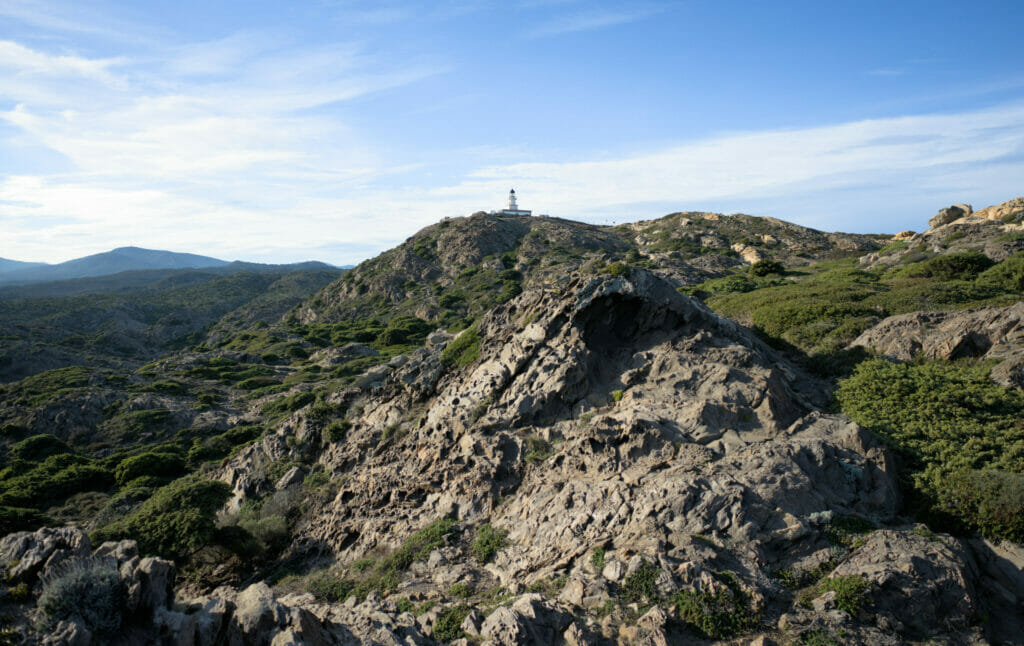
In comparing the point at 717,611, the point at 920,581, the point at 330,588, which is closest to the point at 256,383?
the point at 330,588

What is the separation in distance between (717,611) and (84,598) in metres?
10.4

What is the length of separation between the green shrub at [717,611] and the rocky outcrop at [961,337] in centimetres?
1135

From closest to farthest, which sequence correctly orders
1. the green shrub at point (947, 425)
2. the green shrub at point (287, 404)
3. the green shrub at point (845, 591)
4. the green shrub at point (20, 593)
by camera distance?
the green shrub at point (20, 593), the green shrub at point (845, 591), the green shrub at point (947, 425), the green shrub at point (287, 404)

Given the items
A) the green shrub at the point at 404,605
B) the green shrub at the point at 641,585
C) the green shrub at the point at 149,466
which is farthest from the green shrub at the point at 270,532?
the green shrub at the point at 149,466

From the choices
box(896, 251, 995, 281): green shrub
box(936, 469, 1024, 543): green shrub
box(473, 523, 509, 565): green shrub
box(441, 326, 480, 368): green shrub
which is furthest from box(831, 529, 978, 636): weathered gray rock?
box(896, 251, 995, 281): green shrub

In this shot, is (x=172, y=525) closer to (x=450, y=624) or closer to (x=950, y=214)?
(x=450, y=624)

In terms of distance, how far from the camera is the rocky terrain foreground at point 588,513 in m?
9.41

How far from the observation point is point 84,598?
825cm

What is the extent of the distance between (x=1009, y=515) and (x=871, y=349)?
801cm

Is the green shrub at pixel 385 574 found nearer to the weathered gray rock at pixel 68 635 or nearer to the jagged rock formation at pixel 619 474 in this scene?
the jagged rock formation at pixel 619 474

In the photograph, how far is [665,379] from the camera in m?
15.9

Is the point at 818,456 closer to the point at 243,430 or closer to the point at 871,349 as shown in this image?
the point at 871,349

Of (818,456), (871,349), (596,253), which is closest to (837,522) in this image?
(818,456)

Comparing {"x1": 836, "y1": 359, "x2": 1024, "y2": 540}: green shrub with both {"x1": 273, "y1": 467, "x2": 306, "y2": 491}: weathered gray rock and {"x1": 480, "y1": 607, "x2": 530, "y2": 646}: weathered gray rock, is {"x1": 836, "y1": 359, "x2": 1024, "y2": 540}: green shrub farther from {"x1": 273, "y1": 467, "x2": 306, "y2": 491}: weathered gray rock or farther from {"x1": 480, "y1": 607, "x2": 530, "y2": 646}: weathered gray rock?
{"x1": 273, "y1": 467, "x2": 306, "y2": 491}: weathered gray rock
